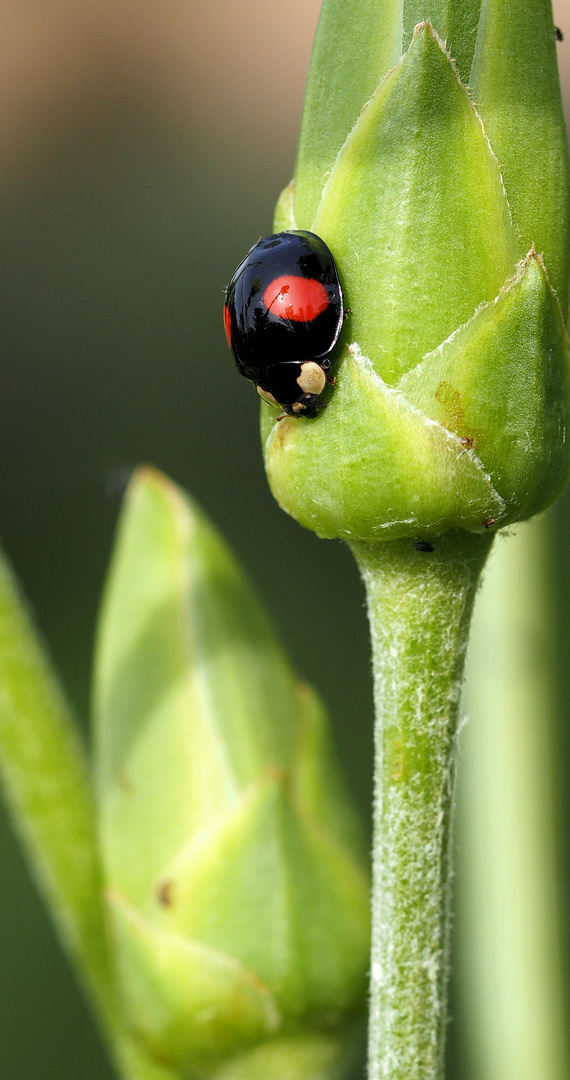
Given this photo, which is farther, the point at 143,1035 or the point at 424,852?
the point at 143,1035

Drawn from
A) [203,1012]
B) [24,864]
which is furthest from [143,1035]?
[24,864]

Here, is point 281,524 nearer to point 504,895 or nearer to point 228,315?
point 504,895

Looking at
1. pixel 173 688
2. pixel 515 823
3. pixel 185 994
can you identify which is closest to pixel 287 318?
pixel 173 688

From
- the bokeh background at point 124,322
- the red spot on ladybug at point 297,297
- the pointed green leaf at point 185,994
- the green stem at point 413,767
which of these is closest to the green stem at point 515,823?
the pointed green leaf at point 185,994

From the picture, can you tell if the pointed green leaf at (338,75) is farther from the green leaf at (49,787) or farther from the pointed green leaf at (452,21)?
the green leaf at (49,787)

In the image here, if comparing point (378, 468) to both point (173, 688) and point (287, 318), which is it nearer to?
point (287, 318)

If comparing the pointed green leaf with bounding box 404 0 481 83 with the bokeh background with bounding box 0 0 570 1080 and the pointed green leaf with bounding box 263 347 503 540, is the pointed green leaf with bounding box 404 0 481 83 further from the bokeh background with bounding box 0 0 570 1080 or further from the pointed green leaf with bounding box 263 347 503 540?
the bokeh background with bounding box 0 0 570 1080
